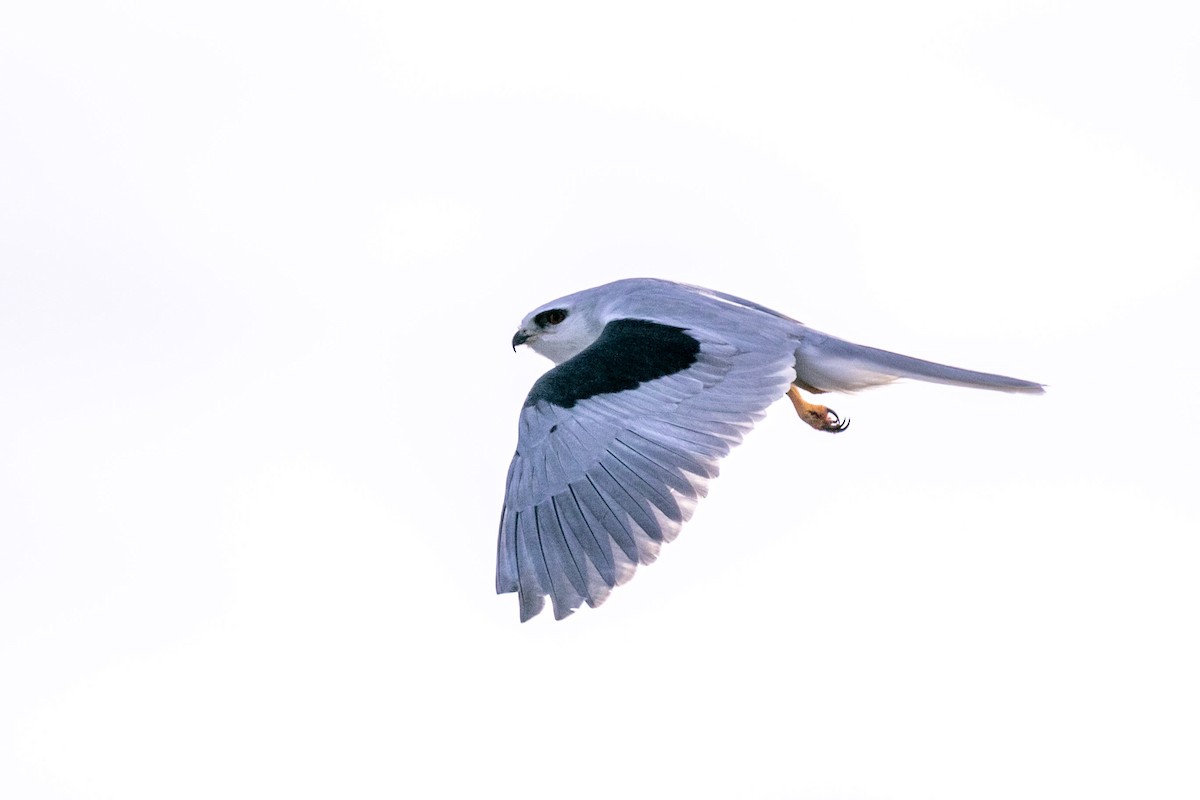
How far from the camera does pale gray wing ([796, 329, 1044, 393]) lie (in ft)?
33.9

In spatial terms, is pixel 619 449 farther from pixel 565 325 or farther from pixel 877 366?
pixel 565 325

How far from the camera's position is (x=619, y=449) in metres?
9.25

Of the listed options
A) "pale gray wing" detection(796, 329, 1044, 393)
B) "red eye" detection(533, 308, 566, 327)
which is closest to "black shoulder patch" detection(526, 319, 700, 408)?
"pale gray wing" detection(796, 329, 1044, 393)

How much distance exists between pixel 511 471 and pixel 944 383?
8.27 feet

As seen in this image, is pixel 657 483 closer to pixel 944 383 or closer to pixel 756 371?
pixel 756 371

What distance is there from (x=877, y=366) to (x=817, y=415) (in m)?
0.77

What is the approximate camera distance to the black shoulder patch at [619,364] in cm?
956

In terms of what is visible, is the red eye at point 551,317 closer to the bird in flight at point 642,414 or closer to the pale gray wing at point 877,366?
the bird in flight at point 642,414

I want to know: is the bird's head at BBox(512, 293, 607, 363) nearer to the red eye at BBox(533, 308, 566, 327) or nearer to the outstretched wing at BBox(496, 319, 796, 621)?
the red eye at BBox(533, 308, 566, 327)

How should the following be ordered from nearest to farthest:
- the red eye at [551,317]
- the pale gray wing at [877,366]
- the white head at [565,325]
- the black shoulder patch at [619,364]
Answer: the black shoulder patch at [619,364]
the pale gray wing at [877,366]
the white head at [565,325]
the red eye at [551,317]

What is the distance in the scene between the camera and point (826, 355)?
1035 cm

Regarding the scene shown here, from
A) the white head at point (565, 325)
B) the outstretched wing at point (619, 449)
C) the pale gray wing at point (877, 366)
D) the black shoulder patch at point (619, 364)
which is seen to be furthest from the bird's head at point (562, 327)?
the pale gray wing at point (877, 366)

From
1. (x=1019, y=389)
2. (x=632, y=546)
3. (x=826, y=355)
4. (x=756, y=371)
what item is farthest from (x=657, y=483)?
(x=1019, y=389)

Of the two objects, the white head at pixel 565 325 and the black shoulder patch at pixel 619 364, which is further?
the white head at pixel 565 325
